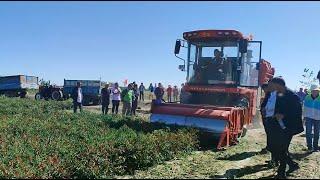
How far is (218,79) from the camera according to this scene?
14.9 metres

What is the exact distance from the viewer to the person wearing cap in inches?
496

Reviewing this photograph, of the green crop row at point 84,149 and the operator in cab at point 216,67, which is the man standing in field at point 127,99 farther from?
the green crop row at point 84,149

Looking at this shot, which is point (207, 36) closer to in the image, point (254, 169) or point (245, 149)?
point (245, 149)

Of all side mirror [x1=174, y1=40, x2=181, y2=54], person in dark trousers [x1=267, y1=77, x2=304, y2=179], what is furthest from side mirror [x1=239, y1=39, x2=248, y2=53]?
person in dark trousers [x1=267, y1=77, x2=304, y2=179]

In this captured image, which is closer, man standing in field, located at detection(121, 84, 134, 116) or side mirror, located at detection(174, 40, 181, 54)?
side mirror, located at detection(174, 40, 181, 54)

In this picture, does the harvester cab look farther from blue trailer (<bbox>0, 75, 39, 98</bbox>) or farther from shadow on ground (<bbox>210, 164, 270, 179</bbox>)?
blue trailer (<bbox>0, 75, 39, 98</bbox>)

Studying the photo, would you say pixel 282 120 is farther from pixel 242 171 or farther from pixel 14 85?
pixel 14 85

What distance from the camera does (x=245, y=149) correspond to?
490 inches

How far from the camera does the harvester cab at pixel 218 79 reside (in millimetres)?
13562

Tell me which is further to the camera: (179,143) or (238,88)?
(238,88)

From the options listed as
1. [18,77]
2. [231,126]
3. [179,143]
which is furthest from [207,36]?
[18,77]

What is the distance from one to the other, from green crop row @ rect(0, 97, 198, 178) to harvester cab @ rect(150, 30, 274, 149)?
97 cm

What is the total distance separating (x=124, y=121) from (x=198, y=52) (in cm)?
349

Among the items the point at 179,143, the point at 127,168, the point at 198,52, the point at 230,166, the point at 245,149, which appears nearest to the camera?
the point at 127,168
